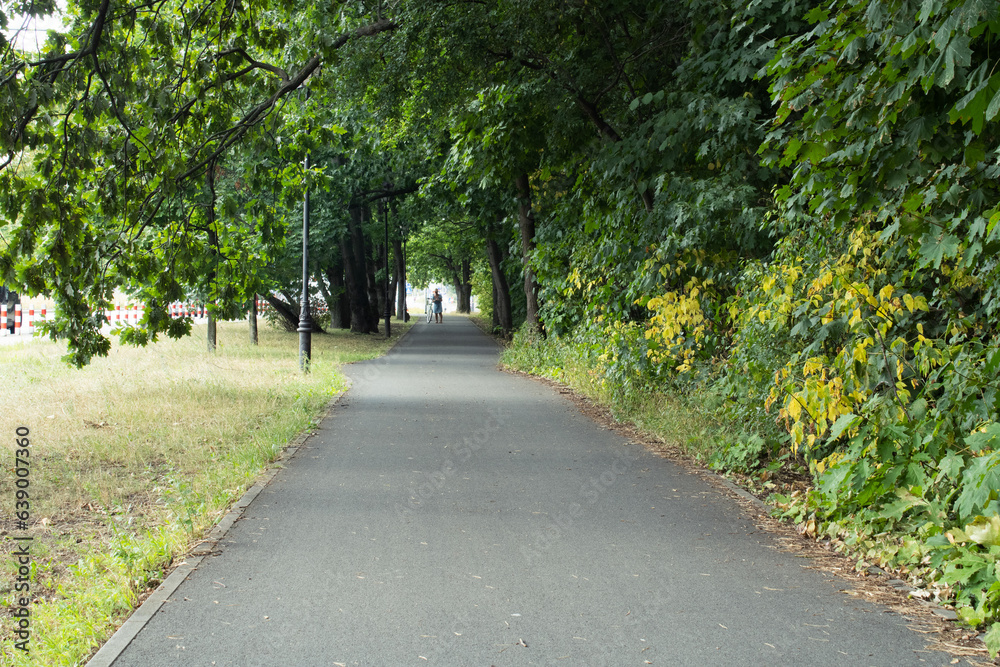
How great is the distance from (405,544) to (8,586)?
2369mm

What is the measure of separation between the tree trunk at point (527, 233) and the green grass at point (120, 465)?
19.0 ft

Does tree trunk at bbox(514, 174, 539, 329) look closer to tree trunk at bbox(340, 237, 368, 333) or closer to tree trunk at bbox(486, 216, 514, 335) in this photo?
tree trunk at bbox(486, 216, 514, 335)

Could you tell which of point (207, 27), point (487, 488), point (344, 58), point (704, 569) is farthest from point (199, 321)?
point (704, 569)

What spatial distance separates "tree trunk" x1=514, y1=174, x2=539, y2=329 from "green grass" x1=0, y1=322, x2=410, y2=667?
578 cm

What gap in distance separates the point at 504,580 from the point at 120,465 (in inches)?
189

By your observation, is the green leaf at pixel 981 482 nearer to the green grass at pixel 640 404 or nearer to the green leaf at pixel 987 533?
the green leaf at pixel 987 533

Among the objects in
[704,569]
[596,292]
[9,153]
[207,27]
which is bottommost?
[704,569]

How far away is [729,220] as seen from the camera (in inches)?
372

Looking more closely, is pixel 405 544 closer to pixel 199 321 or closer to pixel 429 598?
pixel 429 598

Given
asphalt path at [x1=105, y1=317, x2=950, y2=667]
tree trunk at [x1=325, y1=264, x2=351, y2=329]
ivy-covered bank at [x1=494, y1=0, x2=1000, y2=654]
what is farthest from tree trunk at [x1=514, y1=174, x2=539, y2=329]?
asphalt path at [x1=105, y1=317, x2=950, y2=667]

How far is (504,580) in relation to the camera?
188 inches

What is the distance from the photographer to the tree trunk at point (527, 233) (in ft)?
62.6

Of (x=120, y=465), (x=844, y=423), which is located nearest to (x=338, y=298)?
(x=120, y=465)

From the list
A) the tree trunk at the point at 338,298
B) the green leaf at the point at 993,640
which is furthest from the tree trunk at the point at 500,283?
the green leaf at the point at 993,640
